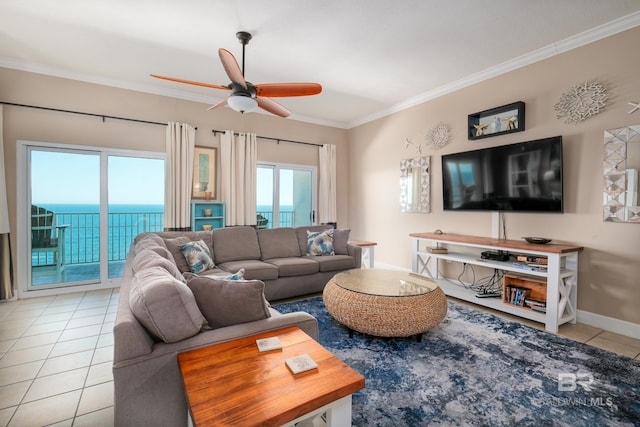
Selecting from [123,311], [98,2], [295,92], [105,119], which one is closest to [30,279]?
[105,119]

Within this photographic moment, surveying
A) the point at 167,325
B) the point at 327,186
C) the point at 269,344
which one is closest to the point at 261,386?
the point at 269,344

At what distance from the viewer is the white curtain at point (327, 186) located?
240 inches

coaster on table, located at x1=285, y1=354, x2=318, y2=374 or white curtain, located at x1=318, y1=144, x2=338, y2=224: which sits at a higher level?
white curtain, located at x1=318, y1=144, x2=338, y2=224

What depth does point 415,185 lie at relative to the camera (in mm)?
4938

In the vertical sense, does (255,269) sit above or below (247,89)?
below

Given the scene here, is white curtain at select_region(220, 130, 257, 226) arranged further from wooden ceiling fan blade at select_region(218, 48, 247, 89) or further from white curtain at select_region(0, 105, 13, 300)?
white curtain at select_region(0, 105, 13, 300)

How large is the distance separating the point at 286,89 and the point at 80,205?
11.6 feet

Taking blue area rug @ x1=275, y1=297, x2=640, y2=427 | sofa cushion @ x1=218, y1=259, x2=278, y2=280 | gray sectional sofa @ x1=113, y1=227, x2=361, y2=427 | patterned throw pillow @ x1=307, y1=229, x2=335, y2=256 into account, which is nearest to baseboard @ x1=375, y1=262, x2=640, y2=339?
blue area rug @ x1=275, y1=297, x2=640, y2=427

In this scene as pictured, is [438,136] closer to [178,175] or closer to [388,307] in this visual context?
[388,307]

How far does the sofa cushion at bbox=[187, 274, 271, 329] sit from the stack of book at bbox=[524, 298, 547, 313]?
2971 mm

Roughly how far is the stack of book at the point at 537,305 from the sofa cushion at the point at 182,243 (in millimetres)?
3686

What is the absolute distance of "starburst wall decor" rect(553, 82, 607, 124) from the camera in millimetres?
2975

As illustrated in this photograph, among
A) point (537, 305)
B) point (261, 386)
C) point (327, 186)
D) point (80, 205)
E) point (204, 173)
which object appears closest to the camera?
point (261, 386)

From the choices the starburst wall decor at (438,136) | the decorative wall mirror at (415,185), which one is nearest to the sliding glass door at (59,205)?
the decorative wall mirror at (415,185)
